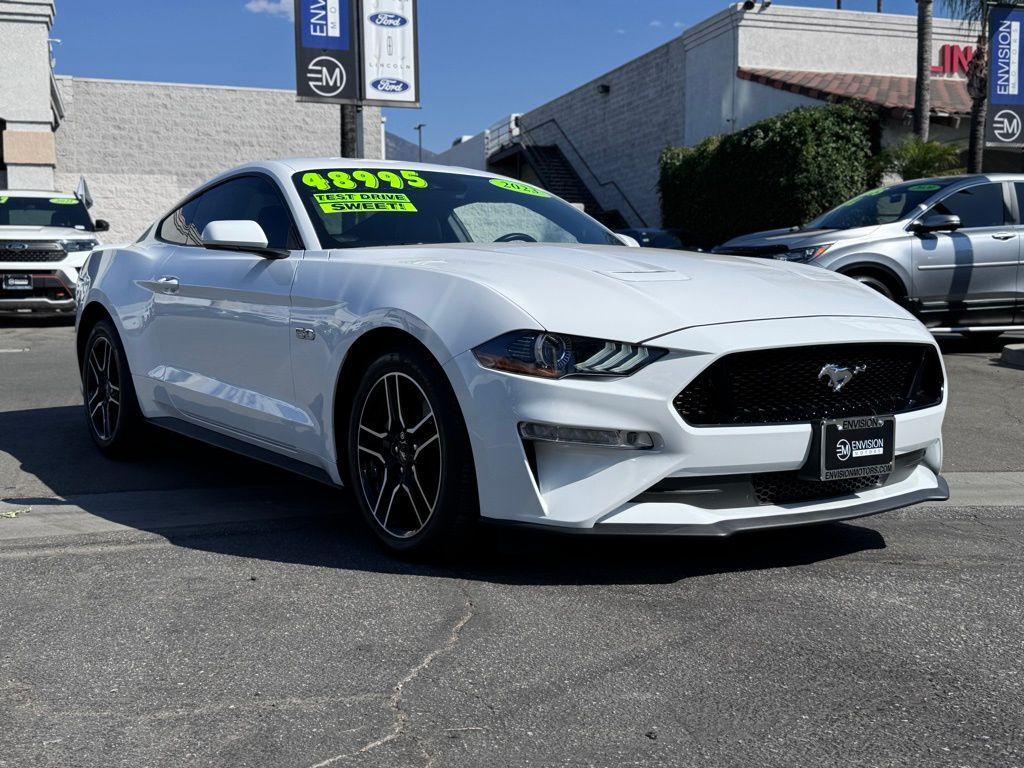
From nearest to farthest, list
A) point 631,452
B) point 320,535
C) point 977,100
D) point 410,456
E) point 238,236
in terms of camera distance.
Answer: point 631,452
point 410,456
point 320,535
point 238,236
point 977,100

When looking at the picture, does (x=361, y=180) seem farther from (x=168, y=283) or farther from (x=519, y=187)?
(x=168, y=283)

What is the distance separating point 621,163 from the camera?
34406 millimetres

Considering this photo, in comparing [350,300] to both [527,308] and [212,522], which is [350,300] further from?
[212,522]

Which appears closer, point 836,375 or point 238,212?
point 836,375

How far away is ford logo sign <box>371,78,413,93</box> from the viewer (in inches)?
709

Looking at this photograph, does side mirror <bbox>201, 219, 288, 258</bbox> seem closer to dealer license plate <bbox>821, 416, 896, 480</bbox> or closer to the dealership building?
dealer license plate <bbox>821, 416, 896, 480</bbox>

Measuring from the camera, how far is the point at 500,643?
327 cm

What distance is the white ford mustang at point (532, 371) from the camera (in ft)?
11.8

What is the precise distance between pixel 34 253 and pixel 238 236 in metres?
11.7

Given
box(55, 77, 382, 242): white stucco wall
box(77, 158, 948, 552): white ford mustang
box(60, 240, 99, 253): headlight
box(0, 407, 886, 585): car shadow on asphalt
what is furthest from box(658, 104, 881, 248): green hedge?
box(77, 158, 948, 552): white ford mustang

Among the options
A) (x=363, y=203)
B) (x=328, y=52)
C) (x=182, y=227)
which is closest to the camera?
(x=363, y=203)

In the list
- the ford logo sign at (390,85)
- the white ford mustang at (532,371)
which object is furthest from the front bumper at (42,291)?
the white ford mustang at (532,371)

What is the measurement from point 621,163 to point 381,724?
3269cm

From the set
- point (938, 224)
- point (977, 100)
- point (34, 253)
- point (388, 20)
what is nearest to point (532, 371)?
point (938, 224)
